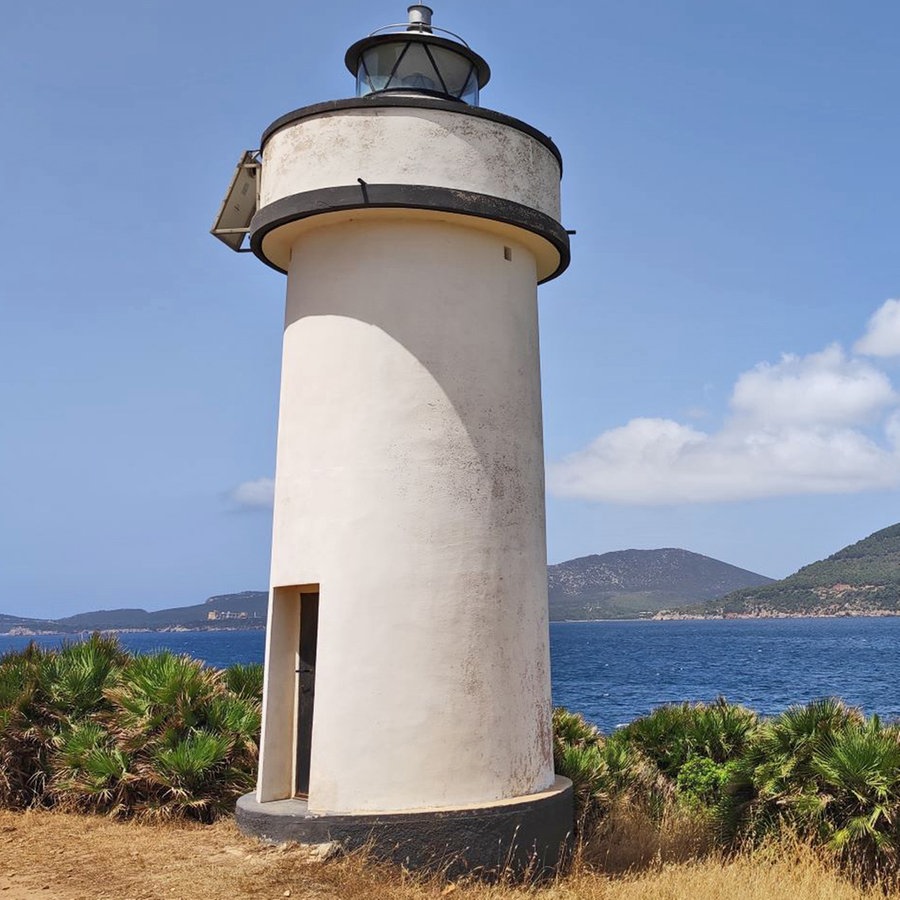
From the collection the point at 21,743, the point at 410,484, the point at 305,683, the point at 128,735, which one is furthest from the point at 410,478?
the point at 21,743

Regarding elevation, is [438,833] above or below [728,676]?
above

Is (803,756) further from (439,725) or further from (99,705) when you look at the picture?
(99,705)

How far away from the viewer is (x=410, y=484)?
9180 millimetres

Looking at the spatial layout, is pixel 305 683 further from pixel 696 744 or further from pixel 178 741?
pixel 696 744

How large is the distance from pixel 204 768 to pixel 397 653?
3.49 metres

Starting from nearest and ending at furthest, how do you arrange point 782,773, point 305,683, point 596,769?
1. point 305,683
2. point 782,773
3. point 596,769

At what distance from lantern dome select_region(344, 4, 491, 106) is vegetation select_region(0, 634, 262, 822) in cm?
717

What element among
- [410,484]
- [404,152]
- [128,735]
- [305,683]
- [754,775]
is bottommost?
[754,775]

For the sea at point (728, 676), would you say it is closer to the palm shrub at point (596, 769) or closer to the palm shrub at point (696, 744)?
the palm shrub at point (696, 744)

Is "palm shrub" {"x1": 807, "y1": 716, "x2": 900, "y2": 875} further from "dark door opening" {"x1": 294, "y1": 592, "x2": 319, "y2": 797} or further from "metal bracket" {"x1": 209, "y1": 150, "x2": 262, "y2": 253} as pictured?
"metal bracket" {"x1": 209, "y1": 150, "x2": 262, "y2": 253}

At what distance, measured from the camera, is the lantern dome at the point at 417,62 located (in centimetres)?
1028

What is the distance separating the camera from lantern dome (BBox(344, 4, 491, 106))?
10.3m

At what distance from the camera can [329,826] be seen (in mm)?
8578

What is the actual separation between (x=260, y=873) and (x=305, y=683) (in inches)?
83.4
